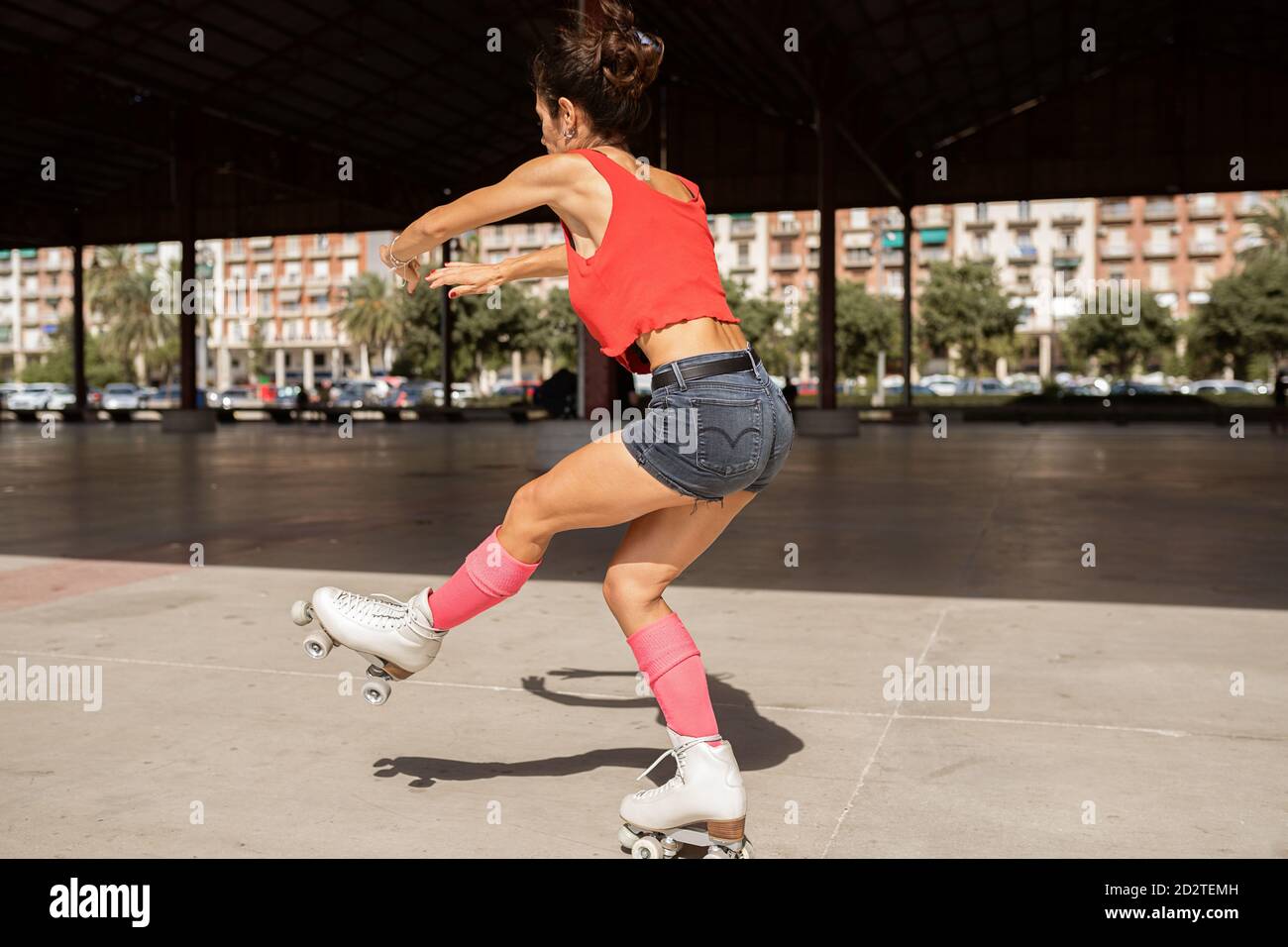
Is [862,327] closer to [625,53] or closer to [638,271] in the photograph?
[625,53]

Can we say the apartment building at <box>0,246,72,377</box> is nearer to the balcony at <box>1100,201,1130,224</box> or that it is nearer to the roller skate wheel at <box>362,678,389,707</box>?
the balcony at <box>1100,201,1130,224</box>

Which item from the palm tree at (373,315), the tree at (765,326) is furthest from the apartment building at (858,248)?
the palm tree at (373,315)

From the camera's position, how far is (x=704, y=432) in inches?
108

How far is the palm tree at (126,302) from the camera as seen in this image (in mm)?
91062

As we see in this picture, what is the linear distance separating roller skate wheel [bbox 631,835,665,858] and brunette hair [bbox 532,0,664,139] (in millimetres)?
1599

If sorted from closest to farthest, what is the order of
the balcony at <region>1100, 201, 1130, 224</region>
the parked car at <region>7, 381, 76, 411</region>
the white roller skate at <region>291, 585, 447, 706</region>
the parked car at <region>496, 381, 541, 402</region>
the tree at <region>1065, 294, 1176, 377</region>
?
the white roller skate at <region>291, 585, 447, 706</region> < the parked car at <region>496, 381, 541, 402</region> < the parked car at <region>7, 381, 76, 411</region> < the tree at <region>1065, 294, 1176, 377</region> < the balcony at <region>1100, 201, 1130, 224</region>

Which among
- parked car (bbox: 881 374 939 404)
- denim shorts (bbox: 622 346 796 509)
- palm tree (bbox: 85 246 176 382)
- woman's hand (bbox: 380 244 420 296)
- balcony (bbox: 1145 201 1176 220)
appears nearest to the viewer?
denim shorts (bbox: 622 346 796 509)

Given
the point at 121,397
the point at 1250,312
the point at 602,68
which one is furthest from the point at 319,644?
the point at 121,397

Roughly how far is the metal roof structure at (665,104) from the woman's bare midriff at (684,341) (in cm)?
1879

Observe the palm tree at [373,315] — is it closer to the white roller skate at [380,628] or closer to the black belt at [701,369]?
the white roller skate at [380,628]

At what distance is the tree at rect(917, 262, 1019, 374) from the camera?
61500 millimetres

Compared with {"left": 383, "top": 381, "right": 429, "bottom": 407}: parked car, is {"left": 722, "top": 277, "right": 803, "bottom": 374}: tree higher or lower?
higher

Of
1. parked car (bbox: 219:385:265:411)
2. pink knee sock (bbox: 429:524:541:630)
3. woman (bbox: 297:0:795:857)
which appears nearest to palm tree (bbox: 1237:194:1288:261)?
parked car (bbox: 219:385:265:411)
